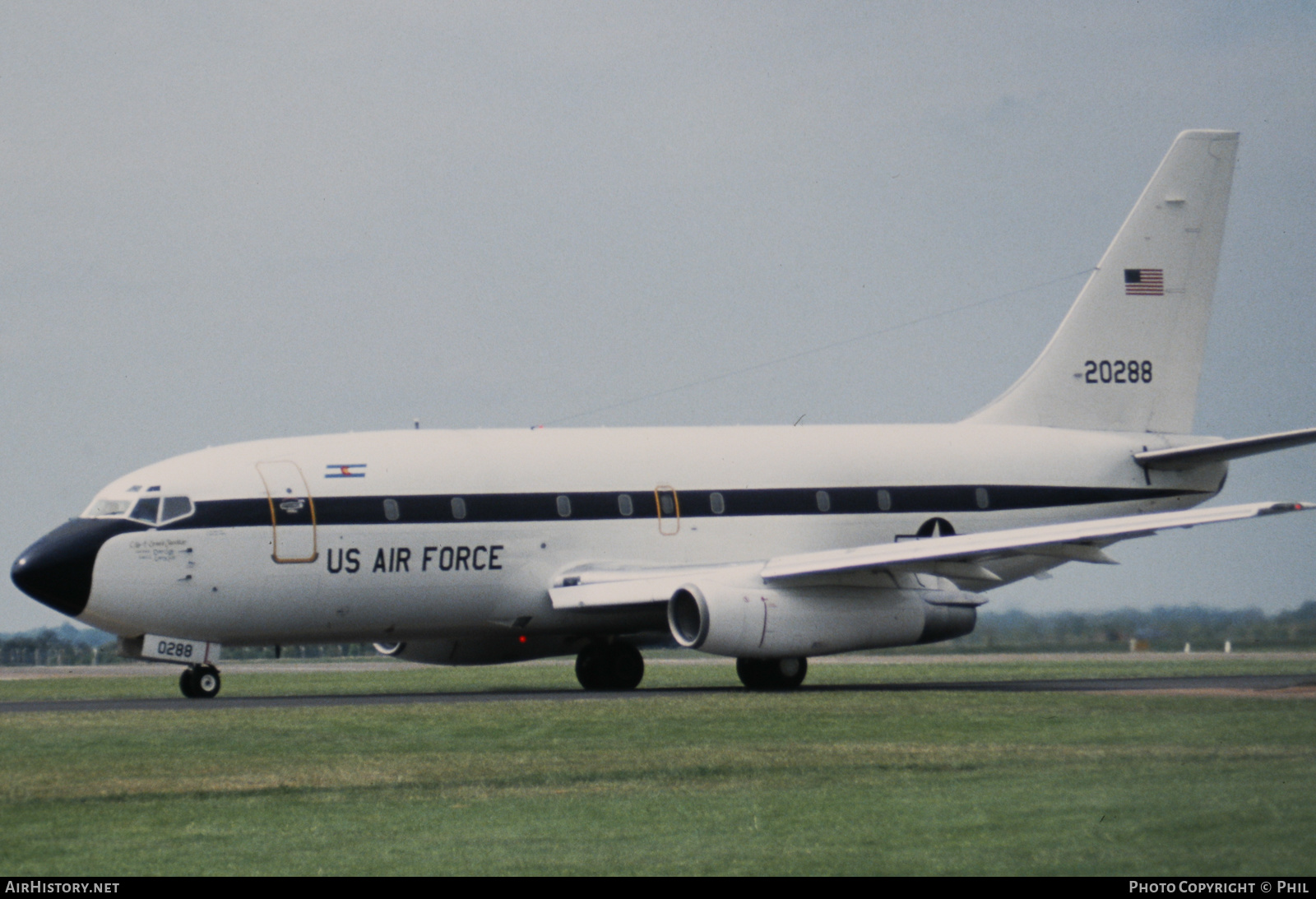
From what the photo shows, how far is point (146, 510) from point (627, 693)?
323 inches

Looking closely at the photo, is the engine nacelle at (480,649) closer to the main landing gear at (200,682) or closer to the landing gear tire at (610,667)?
the landing gear tire at (610,667)

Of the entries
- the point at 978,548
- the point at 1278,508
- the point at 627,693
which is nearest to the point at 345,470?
the point at 627,693

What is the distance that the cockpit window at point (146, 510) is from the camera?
28.3 m

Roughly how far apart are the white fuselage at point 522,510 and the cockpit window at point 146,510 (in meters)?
0.19

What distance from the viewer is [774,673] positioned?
30625 millimetres

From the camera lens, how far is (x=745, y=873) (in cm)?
1048

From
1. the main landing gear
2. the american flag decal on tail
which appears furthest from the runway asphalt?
the american flag decal on tail

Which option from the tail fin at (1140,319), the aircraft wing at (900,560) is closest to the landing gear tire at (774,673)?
the aircraft wing at (900,560)

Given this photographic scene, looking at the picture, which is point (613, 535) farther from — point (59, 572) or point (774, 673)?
point (59, 572)

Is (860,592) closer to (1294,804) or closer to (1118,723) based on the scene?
(1118,723)

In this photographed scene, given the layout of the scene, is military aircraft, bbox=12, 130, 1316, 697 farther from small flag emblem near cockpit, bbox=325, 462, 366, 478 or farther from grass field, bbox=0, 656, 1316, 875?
grass field, bbox=0, 656, 1316, 875
